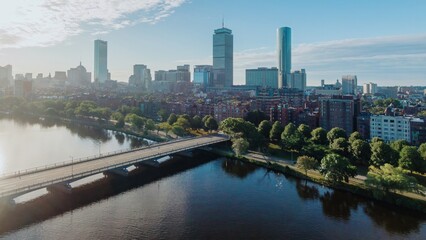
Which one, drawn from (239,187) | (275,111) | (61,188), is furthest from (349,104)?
(61,188)

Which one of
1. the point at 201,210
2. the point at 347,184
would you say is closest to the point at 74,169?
the point at 201,210

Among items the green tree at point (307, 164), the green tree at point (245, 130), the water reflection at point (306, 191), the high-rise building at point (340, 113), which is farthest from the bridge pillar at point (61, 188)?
the high-rise building at point (340, 113)

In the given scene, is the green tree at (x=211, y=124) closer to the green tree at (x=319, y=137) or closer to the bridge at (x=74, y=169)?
the bridge at (x=74, y=169)

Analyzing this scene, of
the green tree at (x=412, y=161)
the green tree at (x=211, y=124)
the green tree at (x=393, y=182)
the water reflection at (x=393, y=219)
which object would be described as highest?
the green tree at (x=211, y=124)

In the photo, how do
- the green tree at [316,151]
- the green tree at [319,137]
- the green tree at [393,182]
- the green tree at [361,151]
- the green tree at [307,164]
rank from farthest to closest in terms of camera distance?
1. the green tree at [319,137]
2. the green tree at [316,151]
3. the green tree at [361,151]
4. the green tree at [307,164]
5. the green tree at [393,182]

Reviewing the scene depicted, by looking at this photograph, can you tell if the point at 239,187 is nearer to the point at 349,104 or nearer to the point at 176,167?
the point at 176,167

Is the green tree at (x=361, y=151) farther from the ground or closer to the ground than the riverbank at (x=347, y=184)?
farther from the ground

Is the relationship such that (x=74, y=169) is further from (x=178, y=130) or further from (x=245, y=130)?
(x=245, y=130)
